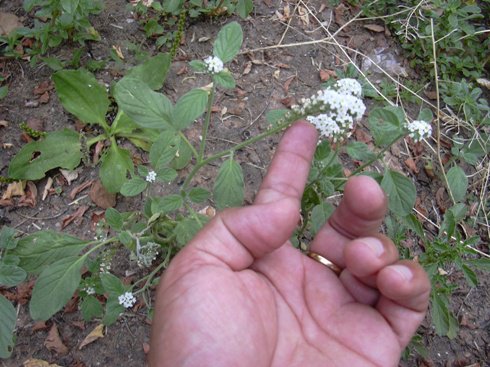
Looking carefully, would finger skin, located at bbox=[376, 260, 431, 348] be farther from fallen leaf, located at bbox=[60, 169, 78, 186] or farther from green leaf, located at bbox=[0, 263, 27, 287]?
fallen leaf, located at bbox=[60, 169, 78, 186]

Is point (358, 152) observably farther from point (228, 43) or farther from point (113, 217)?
point (113, 217)

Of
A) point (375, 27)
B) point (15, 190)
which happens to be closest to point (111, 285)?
point (15, 190)

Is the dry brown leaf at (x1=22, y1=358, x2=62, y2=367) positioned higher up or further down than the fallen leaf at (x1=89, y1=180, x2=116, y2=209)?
further down

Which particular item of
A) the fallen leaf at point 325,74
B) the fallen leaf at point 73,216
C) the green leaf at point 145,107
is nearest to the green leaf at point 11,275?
the green leaf at point 145,107

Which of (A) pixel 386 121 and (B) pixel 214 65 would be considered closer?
(B) pixel 214 65

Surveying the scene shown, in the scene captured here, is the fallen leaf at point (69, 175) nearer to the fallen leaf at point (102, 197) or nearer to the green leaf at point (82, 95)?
the fallen leaf at point (102, 197)

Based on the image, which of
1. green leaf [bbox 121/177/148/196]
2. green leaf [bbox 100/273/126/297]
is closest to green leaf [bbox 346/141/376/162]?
green leaf [bbox 121/177/148/196]
